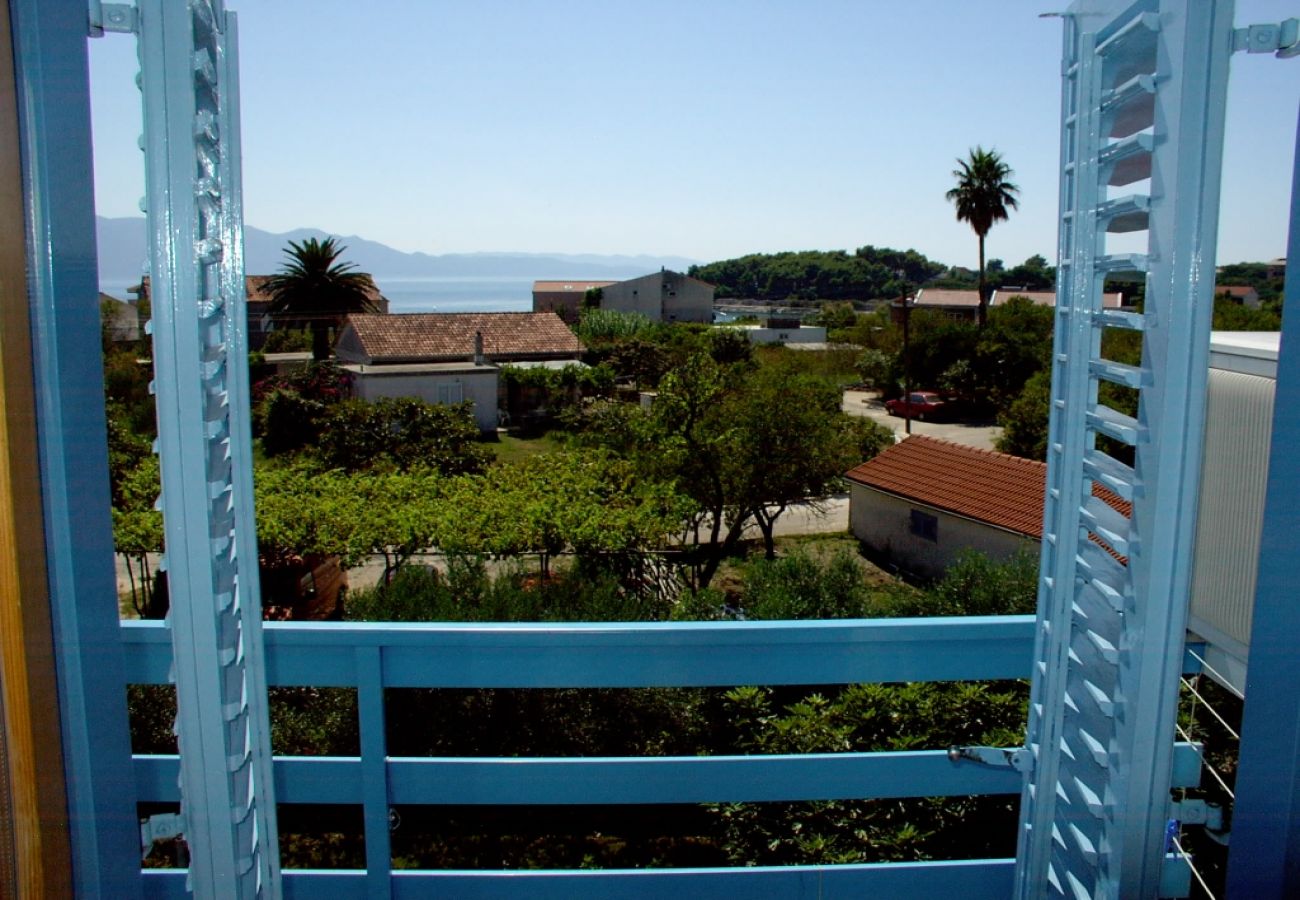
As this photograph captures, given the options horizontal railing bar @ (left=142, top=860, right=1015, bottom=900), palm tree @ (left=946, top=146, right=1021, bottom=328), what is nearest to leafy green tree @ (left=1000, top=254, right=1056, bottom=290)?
palm tree @ (left=946, top=146, right=1021, bottom=328)

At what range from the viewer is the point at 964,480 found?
417 inches

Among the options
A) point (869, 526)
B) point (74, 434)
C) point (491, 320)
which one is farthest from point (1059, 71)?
point (491, 320)

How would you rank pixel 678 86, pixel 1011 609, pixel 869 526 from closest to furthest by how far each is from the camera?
1. pixel 1011 609
2. pixel 869 526
3. pixel 678 86

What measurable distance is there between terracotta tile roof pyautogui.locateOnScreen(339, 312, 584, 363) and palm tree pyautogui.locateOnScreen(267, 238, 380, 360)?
7.93ft

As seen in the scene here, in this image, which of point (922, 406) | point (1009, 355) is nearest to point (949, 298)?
point (1009, 355)

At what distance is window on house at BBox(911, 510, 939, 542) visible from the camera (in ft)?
34.9

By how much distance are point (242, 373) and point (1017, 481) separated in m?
9.96

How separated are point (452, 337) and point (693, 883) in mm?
23329

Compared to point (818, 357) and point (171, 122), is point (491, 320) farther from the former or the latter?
point (171, 122)

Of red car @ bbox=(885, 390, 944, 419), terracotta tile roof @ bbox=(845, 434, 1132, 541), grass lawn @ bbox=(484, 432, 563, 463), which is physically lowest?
grass lawn @ bbox=(484, 432, 563, 463)

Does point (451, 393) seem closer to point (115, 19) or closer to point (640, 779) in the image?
point (640, 779)

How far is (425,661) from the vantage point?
49.8 inches

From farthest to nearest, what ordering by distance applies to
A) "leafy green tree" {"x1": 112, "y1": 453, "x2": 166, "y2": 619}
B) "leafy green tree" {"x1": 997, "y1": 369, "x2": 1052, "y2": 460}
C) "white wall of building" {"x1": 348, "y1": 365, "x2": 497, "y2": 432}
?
"white wall of building" {"x1": 348, "y1": 365, "x2": 497, "y2": 432} → "leafy green tree" {"x1": 997, "y1": 369, "x2": 1052, "y2": 460} → "leafy green tree" {"x1": 112, "y1": 453, "x2": 166, "y2": 619}

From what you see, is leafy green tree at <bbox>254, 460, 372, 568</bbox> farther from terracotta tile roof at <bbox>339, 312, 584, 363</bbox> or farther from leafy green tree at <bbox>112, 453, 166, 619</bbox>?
terracotta tile roof at <bbox>339, 312, 584, 363</bbox>
